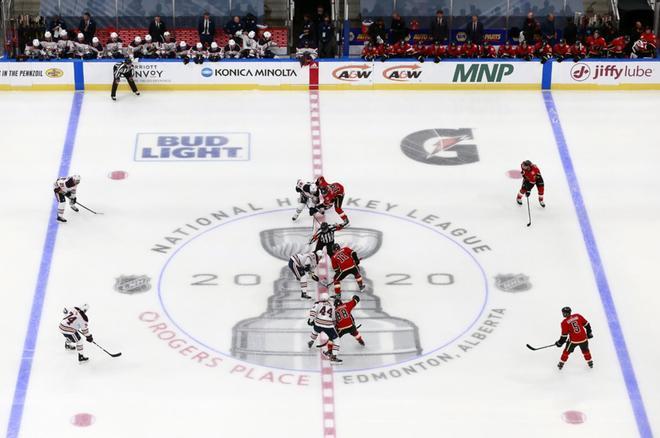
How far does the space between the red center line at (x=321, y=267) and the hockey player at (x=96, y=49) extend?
4578 mm

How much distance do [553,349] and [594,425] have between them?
5.85ft

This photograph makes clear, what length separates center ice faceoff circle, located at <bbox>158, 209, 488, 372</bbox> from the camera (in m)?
23.2

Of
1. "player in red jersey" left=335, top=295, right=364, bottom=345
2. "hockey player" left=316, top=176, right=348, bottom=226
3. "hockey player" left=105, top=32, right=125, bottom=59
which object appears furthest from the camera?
"hockey player" left=105, top=32, right=125, bottom=59

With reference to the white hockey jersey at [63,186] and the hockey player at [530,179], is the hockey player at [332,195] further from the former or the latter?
the white hockey jersey at [63,186]

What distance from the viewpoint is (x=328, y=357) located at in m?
22.8

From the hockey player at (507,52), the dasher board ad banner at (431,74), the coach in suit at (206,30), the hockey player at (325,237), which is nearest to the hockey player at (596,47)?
the dasher board ad banner at (431,74)

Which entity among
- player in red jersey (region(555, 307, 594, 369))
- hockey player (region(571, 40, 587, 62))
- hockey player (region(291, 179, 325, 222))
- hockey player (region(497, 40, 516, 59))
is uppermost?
hockey player (region(497, 40, 516, 59))

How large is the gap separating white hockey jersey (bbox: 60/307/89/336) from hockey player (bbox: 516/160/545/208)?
8390 mm

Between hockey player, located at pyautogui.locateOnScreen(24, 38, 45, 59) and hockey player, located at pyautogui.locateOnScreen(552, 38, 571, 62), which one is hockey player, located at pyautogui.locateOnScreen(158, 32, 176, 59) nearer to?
hockey player, located at pyautogui.locateOnScreen(24, 38, 45, 59)

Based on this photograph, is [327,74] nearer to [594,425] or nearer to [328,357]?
[328,357]

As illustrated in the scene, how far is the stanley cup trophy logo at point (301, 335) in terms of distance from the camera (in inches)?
901

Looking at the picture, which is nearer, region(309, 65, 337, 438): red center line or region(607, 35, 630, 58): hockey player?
region(309, 65, 337, 438): red center line

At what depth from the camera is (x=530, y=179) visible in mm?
26125

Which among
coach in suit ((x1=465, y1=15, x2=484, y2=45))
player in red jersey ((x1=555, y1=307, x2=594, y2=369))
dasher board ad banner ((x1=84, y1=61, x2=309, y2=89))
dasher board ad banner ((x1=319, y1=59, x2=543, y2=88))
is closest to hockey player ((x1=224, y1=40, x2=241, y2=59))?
dasher board ad banner ((x1=84, y1=61, x2=309, y2=89))
